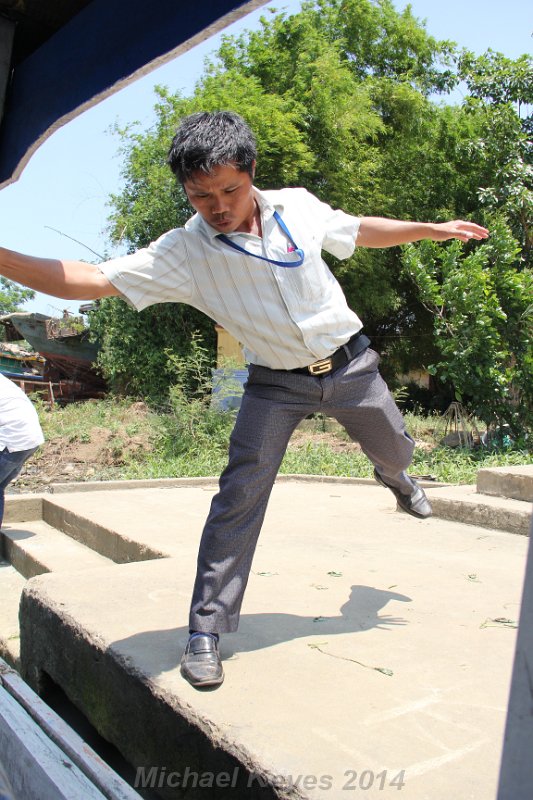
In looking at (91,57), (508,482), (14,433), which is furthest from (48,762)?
(508,482)

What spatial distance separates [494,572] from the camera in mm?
3736

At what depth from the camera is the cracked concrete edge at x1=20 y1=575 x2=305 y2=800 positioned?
1.90 metres

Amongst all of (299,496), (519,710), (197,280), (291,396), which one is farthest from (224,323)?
(299,496)

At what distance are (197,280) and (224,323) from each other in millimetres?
181

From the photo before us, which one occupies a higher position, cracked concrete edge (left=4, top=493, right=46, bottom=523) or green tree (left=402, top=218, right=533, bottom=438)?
green tree (left=402, top=218, right=533, bottom=438)

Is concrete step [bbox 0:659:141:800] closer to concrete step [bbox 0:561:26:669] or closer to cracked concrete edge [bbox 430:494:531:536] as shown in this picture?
concrete step [bbox 0:561:26:669]

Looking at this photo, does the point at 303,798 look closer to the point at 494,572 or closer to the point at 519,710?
the point at 519,710

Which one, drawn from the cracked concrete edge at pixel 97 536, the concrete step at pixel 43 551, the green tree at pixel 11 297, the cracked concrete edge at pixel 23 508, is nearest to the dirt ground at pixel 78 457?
the cracked concrete edge at pixel 23 508

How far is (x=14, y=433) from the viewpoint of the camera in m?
4.94

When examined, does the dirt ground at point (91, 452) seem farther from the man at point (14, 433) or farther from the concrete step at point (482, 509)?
the concrete step at point (482, 509)

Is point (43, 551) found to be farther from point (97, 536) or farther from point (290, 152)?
point (290, 152)

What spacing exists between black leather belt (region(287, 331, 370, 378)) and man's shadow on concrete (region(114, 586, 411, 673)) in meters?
1.01

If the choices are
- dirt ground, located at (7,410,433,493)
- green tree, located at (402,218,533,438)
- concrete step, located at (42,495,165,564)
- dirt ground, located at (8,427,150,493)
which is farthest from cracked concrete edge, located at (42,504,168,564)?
green tree, located at (402,218,533,438)

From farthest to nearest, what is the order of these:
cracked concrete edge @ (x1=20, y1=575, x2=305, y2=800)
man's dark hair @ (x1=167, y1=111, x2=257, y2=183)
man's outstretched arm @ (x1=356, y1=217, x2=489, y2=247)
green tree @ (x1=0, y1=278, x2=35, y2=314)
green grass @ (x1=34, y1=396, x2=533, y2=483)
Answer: green tree @ (x1=0, y1=278, x2=35, y2=314) → green grass @ (x1=34, y1=396, x2=533, y2=483) → man's outstretched arm @ (x1=356, y1=217, x2=489, y2=247) → man's dark hair @ (x1=167, y1=111, x2=257, y2=183) → cracked concrete edge @ (x1=20, y1=575, x2=305, y2=800)
